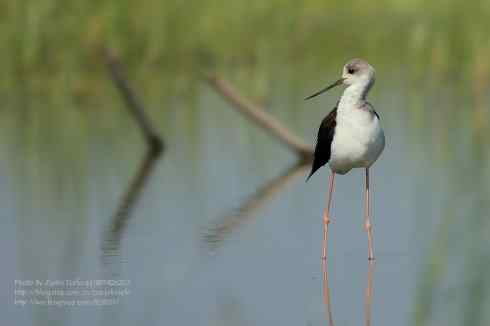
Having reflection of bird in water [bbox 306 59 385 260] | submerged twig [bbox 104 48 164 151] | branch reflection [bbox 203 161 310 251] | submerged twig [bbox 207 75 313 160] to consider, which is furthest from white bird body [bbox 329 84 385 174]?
submerged twig [bbox 104 48 164 151]

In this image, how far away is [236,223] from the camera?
6.71 metres

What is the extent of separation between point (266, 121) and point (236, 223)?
269cm

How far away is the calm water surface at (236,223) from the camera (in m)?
4.85

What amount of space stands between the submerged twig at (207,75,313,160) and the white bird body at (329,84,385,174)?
124 inches

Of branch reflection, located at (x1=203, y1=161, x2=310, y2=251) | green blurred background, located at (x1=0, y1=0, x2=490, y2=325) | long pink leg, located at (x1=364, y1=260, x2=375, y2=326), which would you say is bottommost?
long pink leg, located at (x1=364, y1=260, x2=375, y2=326)

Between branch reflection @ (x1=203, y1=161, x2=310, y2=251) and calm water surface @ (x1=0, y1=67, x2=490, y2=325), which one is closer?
calm water surface @ (x1=0, y1=67, x2=490, y2=325)

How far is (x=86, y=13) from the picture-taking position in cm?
1247

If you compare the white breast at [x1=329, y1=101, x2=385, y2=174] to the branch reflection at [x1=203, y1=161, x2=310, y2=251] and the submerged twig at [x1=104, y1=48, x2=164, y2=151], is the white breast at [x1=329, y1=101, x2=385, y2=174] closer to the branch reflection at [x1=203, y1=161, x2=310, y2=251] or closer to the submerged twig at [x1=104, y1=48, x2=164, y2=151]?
the branch reflection at [x1=203, y1=161, x2=310, y2=251]

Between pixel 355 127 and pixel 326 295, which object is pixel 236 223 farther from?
pixel 326 295

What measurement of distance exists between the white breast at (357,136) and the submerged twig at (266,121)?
316 centimetres

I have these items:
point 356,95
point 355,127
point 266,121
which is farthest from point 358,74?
point 266,121

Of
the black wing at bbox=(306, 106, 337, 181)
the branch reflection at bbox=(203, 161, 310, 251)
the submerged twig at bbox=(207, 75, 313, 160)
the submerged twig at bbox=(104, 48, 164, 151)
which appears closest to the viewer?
the black wing at bbox=(306, 106, 337, 181)

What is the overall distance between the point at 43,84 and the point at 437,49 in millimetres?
4818

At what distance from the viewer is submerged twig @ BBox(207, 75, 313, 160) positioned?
9.11 m
